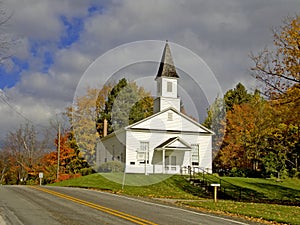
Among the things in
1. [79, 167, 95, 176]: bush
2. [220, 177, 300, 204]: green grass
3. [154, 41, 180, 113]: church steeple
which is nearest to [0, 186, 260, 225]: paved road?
[220, 177, 300, 204]: green grass

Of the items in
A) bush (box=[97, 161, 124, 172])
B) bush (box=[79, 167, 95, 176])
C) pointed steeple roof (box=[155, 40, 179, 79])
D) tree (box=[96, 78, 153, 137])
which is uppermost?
pointed steeple roof (box=[155, 40, 179, 79])

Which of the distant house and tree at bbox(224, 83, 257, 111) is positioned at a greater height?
tree at bbox(224, 83, 257, 111)

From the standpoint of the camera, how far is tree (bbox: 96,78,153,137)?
47.3 meters

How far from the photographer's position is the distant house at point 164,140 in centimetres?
3941

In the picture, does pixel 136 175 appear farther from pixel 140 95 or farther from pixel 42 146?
pixel 42 146

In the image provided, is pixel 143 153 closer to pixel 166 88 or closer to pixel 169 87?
pixel 166 88

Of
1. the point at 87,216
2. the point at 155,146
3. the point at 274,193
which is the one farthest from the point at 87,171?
the point at 87,216

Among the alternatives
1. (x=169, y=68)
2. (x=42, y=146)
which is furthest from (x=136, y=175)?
(x=42, y=146)

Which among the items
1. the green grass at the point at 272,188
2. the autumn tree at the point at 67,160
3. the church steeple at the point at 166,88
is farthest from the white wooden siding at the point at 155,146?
the autumn tree at the point at 67,160

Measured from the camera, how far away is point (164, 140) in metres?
40.7

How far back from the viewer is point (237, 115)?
5588cm

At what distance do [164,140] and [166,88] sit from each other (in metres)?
5.73

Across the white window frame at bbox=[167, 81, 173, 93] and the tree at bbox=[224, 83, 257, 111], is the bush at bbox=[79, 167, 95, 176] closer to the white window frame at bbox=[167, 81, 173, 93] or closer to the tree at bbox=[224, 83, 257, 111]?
the white window frame at bbox=[167, 81, 173, 93]

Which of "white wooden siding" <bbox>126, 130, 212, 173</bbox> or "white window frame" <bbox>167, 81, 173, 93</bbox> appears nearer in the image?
"white wooden siding" <bbox>126, 130, 212, 173</bbox>
